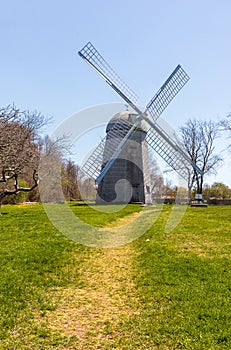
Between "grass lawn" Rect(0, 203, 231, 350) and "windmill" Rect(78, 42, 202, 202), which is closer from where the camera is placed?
"grass lawn" Rect(0, 203, 231, 350)

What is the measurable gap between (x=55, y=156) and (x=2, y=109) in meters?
14.2

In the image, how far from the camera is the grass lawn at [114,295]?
13.6ft

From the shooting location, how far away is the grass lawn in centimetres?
413

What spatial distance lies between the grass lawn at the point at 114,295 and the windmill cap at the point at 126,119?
1874 centimetres

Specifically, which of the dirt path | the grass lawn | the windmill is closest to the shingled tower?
the windmill

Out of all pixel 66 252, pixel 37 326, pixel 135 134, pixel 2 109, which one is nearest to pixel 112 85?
pixel 135 134

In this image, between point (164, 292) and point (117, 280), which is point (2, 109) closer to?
point (117, 280)

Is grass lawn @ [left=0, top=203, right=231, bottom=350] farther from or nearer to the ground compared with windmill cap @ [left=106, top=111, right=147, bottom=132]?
nearer to the ground

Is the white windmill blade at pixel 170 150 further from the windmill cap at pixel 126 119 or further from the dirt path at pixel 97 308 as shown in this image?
the dirt path at pixel 97 308

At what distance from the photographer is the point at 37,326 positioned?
14.6 feet

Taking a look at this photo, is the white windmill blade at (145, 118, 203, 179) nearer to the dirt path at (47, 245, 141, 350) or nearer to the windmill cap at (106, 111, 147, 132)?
the windmill cap at (106, 111, 147, 132)

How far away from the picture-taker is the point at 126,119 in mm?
27766

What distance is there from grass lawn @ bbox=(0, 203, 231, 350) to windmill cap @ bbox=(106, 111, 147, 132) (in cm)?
1874

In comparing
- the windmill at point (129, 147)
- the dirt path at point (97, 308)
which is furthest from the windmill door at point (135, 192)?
the dirt path at point (97, 308)
